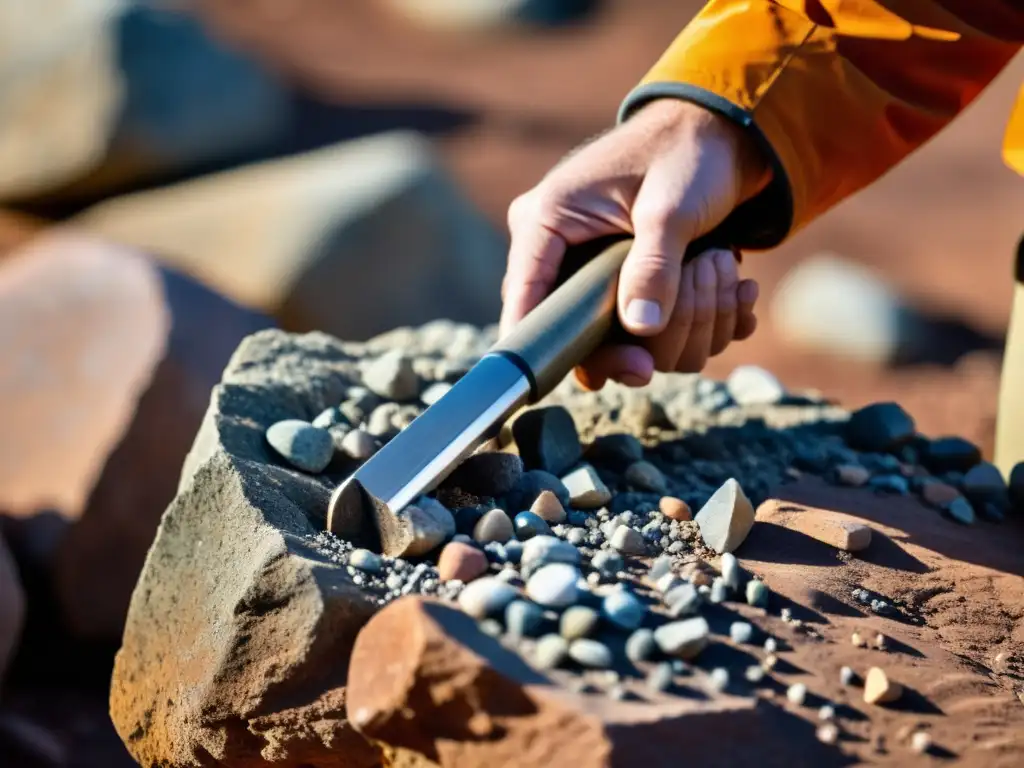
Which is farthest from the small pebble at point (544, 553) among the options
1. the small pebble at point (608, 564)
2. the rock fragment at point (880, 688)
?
the rock fragment at point (880, 688)

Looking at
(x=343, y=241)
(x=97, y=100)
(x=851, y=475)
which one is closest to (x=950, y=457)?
(x=851, y=475)

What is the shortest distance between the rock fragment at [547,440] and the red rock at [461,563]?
0.32 meters

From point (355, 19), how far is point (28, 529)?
690cm

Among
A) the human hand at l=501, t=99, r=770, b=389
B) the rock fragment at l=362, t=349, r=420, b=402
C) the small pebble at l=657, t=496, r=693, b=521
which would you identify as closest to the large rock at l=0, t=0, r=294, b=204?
the rock fragment at l=362, t=349, r=420, b=402

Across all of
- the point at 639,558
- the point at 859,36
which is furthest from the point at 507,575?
the point at 859,36

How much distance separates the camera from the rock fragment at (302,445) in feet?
5.04

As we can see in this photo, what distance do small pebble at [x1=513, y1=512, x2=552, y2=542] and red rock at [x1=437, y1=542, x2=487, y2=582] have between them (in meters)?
0.10

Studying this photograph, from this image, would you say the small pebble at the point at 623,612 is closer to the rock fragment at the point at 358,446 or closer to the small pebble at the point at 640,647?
the small pebble at the point at 640,647

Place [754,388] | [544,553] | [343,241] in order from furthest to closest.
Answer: [343,241] < [754,388] < [544,553]

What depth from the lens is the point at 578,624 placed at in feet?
3.76

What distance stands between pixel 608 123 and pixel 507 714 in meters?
6.22

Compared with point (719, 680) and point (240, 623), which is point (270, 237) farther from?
point (719, 680)

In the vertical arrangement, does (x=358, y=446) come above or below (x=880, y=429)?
below

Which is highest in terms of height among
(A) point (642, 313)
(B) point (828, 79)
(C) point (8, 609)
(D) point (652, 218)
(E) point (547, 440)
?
(B) point (828, 79)
